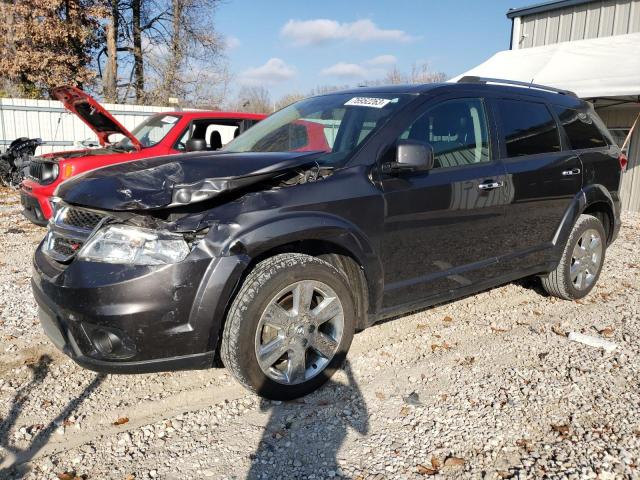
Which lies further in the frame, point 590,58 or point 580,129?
Answer: point 590,58

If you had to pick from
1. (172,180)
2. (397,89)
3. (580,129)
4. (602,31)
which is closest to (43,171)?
(172,180)

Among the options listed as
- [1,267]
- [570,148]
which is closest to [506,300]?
[570,148]

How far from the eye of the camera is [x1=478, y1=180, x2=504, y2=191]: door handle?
385 cm

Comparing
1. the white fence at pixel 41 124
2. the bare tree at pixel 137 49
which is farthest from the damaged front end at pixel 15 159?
the bare tree at pixel 137 49

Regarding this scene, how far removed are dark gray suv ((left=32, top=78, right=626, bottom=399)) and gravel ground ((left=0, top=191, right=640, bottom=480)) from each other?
35 centimetres

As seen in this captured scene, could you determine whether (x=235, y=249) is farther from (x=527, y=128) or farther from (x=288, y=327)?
(x=527, y=128)

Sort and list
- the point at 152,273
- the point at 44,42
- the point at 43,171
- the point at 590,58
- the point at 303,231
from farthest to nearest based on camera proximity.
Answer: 1. the point at 44,42
2. the point at 590,58
3. the point at 43,171
4. the point at 303,231
5. the point at 152,273

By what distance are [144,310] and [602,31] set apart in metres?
12.6

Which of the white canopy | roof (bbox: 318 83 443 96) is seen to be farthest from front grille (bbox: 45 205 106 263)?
the white canopy

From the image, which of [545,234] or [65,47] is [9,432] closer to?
[545,234]

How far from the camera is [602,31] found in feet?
38.3

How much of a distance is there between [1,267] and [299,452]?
472 centimetres

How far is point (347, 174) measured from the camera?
3211 mm

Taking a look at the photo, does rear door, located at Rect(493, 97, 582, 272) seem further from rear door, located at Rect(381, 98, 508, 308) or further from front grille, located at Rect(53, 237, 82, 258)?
front grille, located at Rect(53, 237, 82, 258)
